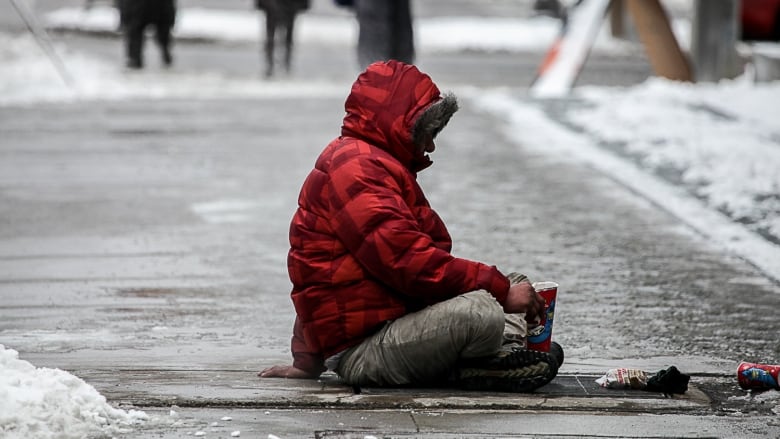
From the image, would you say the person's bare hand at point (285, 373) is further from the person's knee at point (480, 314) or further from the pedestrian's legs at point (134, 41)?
the pedestrian's legs at point (134, 41)

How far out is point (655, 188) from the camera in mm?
9656

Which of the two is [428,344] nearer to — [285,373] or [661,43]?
[285,373]

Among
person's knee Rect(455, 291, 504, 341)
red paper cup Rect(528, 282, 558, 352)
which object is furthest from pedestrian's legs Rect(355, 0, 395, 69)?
person's knee Rect(455, 291, 504, 341)

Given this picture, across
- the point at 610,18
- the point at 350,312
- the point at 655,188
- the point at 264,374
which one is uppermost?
the point at 350,312

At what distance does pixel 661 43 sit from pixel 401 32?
9.66 feet

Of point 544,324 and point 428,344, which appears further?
point 544,324

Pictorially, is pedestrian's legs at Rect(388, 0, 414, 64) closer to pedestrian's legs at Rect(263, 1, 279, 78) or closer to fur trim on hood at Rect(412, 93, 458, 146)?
pedestrian's legs at Rect(263, 1, 279, 78)

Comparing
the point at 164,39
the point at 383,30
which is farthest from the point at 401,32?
the point at 164,39

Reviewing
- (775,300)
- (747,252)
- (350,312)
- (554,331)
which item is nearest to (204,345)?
(350,312)

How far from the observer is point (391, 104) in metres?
4.88

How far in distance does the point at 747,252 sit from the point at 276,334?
9.53ft

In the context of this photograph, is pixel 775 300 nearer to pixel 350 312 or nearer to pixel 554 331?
pixel 554 331

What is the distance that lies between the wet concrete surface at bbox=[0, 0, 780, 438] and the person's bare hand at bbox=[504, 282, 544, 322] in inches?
12.1

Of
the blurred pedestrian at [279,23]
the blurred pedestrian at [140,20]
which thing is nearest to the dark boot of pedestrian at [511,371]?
the blurred pedestrian at [279,23]
